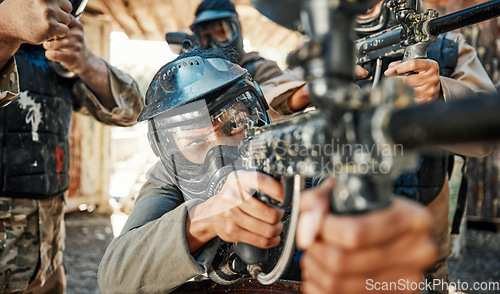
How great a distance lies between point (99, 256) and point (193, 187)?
330 cm

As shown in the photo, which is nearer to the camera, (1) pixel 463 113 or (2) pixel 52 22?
(1) pixel 463 113

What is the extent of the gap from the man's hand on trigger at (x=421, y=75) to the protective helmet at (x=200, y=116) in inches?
22.9

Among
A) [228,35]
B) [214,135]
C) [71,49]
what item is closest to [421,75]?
[214,135]

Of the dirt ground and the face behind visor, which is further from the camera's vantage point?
the dirt ground

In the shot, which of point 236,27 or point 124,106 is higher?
point 236,27

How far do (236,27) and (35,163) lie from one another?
6.43 feet

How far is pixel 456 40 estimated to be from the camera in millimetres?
1804

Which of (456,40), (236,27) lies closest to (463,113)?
(456,40)

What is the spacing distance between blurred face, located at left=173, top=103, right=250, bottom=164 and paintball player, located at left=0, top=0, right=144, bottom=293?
28.0 inches

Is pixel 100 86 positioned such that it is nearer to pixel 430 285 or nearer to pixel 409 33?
pixel 409 33

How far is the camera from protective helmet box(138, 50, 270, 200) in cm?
132

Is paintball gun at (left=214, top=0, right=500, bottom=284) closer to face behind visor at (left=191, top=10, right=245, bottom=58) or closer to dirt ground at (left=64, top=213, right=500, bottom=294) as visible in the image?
face behind visor at (left=191, top=10, right=245, bottom=58)

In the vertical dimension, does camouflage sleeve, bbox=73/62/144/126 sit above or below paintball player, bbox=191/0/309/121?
below

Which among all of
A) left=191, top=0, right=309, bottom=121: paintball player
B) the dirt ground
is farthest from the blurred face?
the dirt ground
